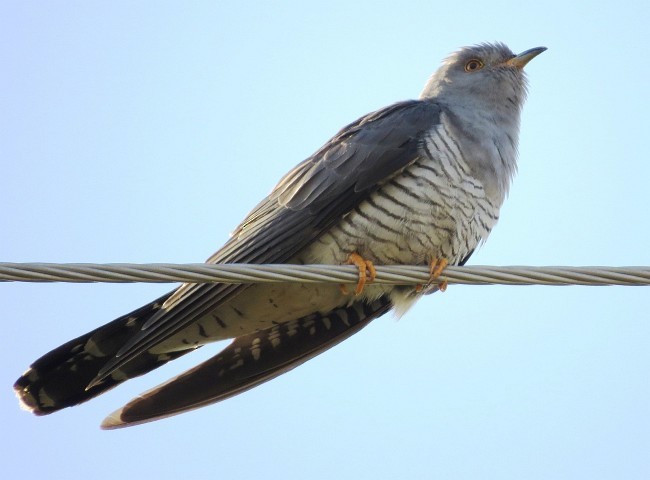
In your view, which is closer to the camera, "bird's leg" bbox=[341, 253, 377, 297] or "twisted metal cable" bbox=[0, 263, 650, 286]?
"twisted metal cable" bbox=[0, 263, 650, 286]

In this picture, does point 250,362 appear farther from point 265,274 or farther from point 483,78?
point 483,78

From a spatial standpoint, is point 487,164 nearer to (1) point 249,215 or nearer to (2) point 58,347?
(1) point 249,215

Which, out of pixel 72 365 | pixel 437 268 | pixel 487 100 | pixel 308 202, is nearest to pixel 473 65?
pixel 487 100

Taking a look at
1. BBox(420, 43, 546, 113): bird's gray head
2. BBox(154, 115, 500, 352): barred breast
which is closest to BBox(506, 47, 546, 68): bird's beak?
BBox(420, 43, 546, 113): bird's gray head

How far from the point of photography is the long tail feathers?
481cm

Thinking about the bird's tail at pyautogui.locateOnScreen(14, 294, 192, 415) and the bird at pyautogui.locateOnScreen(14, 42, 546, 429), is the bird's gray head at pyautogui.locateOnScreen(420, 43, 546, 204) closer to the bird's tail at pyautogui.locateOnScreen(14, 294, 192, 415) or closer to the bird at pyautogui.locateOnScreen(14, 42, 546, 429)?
the bird at pyautogui.locateOnScreen(14, 42, 546, 429)

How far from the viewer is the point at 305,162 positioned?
4.99 meters

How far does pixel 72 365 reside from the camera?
4.61 meters

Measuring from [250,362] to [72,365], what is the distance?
904 mm

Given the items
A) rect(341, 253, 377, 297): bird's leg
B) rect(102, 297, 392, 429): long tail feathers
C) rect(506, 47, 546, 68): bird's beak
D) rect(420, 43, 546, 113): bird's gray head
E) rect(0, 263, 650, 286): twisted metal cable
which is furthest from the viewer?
rect(506, 47, 546, 68): bird's beak

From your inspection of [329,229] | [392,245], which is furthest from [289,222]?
[392,245]

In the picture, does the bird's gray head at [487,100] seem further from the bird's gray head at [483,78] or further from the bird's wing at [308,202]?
the bird's wing at [308,202]

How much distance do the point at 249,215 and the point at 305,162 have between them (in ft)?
1.26

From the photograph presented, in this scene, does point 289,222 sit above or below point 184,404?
above
